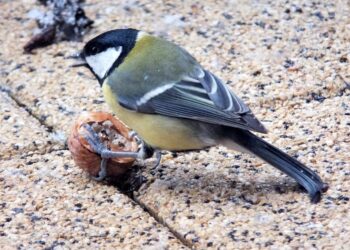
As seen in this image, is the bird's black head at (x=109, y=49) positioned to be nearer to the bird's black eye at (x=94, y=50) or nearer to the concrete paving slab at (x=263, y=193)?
the bird's black eye at (x=94, y=50)

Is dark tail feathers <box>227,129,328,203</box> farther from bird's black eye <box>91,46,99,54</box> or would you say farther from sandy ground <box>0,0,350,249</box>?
bird's black eye <box>91,46,99,54</box>

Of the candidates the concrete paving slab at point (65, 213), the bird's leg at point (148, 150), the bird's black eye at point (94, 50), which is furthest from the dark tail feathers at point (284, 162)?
the bird's black eye at point (94, 50)

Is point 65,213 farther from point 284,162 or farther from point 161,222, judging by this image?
point 284,162

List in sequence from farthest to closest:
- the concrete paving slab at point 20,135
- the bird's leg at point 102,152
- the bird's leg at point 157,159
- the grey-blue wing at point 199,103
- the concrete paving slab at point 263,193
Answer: the concrete paving slab at point 20,135 → the bird's leg at point 157,159 → the bird's leg at point 102,152 → the grey-blue wing at point 199,103 → the concrete paving slab at point 263,193

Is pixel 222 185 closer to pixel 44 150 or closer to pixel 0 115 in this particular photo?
pixel 44 150

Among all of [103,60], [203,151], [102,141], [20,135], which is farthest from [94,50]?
[203,151]
